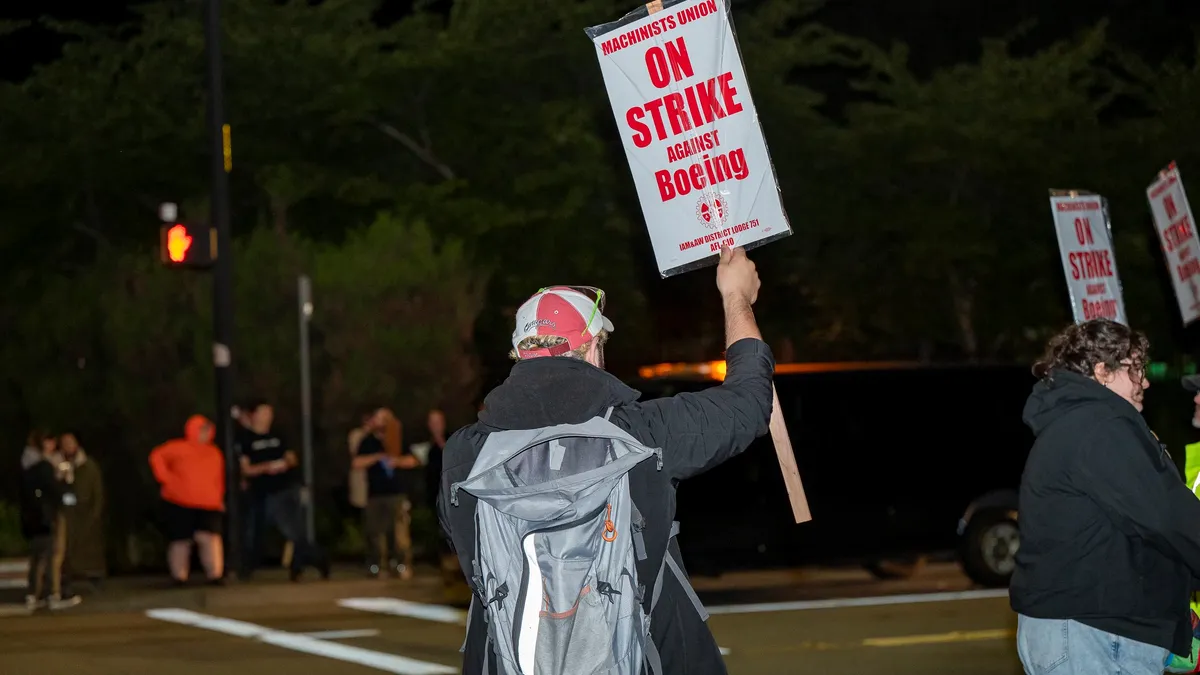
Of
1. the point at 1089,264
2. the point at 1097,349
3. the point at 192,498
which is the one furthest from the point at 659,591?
the point at 192,498

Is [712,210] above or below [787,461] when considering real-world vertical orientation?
above

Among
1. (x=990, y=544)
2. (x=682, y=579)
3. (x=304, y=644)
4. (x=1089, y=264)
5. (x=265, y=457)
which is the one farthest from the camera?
(x=265, y=457)

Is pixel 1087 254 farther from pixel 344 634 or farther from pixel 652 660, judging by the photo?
pixel 652 660

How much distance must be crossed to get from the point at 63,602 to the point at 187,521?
1406mm

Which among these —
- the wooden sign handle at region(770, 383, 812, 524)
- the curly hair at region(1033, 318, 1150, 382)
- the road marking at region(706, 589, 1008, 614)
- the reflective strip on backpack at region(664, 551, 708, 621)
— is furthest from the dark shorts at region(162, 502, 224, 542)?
the reflective strip on backpack at region(664, 551, 708, 621)

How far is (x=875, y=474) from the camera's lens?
14914mm

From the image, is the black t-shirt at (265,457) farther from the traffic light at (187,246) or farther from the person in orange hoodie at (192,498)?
the traffic light at (187,246)

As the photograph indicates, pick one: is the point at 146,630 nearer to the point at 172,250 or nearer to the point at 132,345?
the point at 172,250

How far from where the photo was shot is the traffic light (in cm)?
1705

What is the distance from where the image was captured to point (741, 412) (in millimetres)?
3934

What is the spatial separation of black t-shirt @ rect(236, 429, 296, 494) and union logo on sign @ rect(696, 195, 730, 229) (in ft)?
38.5

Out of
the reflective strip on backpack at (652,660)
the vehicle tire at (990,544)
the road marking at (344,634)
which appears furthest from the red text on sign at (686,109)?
the vehicle tire at (990,544)

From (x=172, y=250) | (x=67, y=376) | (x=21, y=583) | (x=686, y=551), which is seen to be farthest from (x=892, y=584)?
(x=67, y=376)

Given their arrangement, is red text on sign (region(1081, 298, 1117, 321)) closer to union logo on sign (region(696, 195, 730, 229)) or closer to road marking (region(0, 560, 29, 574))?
A: union logo on sign (region(696, 195, 730, 229))
